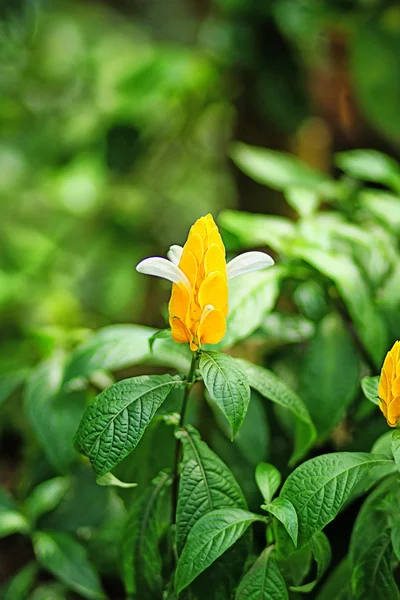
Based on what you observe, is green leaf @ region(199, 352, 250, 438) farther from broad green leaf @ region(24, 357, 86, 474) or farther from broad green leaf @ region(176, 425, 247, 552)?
broad green leaf @ region(24, 357, 86, 474)

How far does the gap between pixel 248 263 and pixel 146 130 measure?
4.98 feet

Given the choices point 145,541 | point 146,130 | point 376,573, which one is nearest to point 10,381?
point 145,541

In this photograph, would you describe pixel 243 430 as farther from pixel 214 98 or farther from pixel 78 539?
pixel 214 98

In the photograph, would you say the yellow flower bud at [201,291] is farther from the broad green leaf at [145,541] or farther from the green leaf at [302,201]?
the green leaf at [302,201]

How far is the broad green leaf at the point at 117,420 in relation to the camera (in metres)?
0.67

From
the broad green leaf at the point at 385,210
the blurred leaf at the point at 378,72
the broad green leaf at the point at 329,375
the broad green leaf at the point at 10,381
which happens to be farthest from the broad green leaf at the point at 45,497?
the blurred leaf at the point at 378,72

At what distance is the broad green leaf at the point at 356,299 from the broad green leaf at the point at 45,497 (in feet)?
1.62

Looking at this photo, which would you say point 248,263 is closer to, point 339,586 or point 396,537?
point 396,537

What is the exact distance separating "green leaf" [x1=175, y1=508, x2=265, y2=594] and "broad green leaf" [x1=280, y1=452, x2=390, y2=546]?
48 millimetres

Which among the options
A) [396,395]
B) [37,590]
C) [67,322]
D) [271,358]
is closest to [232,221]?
[271,358]

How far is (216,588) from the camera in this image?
0.75m

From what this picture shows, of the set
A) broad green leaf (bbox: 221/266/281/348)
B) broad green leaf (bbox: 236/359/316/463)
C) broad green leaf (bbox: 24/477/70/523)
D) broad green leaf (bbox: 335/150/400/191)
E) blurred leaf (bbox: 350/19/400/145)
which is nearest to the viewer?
broad green leaf (bbox: 236/359/316/463)

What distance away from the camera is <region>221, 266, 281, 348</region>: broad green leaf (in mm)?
890

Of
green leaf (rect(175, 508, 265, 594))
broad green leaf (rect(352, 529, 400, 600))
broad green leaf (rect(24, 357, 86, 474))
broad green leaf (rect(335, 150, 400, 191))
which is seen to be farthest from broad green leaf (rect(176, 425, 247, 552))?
broad green leaf (rect(335, 150, 400, 191))
